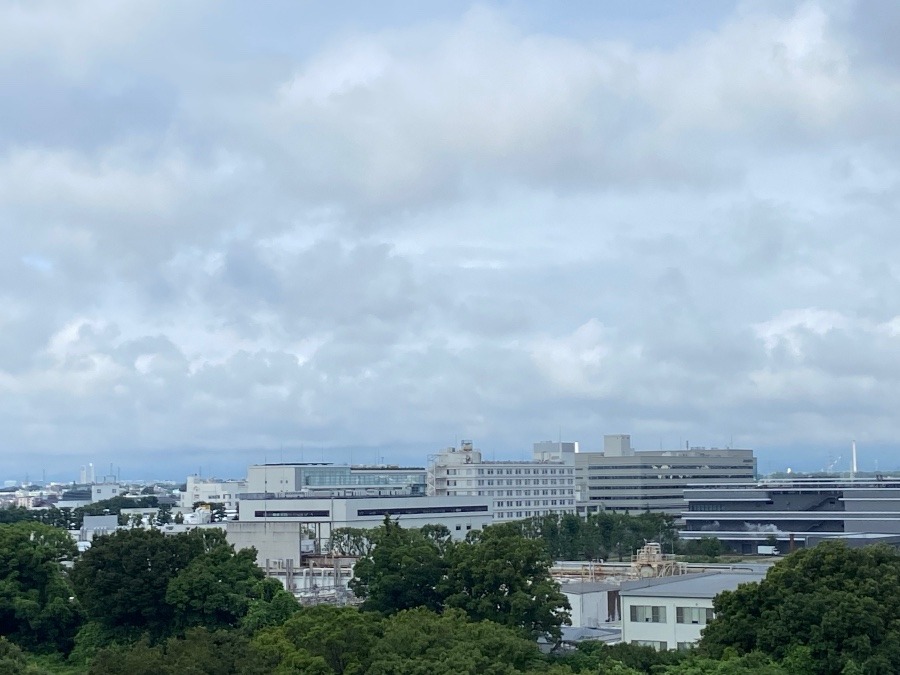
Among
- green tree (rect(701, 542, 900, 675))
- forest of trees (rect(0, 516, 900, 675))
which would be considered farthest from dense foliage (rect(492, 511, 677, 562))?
green tree (rect(701, 542, 900, 675))

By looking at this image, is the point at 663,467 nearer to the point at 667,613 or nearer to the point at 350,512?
the point at 350,512

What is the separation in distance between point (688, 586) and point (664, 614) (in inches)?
82.6

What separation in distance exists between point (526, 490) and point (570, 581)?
236 feet

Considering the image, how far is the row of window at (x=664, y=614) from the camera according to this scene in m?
44.5

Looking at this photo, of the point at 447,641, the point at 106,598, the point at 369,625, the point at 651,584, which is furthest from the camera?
the point at 651,584

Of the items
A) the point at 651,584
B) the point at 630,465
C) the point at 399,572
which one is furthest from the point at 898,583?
the point at 630,465

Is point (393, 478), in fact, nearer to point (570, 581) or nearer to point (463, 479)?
point (463, 479)

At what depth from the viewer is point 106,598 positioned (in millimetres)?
42875

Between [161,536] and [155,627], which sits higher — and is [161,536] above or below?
above

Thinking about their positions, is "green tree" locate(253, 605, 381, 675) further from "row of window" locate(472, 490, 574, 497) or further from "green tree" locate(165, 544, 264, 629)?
"row of window" locate(472, 490, 574, 497)

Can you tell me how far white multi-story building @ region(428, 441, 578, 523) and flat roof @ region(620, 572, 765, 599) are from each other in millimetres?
71257

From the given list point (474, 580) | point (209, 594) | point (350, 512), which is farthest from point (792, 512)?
point (209, 594)

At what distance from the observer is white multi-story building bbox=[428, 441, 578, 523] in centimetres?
12625

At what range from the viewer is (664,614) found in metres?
45.5
